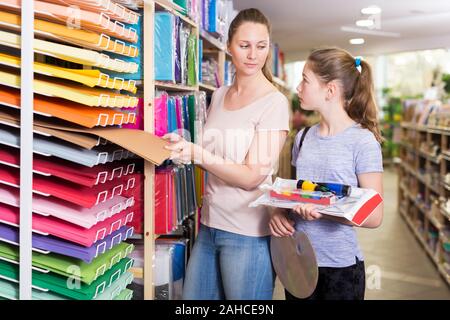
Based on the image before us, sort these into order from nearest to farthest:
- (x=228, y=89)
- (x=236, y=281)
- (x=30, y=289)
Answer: (x=30, y=289) < (x=236, y=281) < (x=228, y=89)

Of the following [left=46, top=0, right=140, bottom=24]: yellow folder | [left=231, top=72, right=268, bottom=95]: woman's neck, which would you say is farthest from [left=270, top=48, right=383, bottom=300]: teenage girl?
[left=46, top=0, right=140, bottom=24]: yellow folder

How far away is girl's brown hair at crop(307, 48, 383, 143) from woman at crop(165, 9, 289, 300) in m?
0.14

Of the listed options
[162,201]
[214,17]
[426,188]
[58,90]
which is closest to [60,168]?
[58,90]

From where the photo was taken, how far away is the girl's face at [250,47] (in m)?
1.40

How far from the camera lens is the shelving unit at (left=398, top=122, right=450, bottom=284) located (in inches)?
139

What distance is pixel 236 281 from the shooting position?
4.54ft

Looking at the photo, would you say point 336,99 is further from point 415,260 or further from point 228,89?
point 415,260

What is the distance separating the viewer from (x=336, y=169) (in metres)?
1.35

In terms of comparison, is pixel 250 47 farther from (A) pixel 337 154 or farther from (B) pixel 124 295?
(B) pixel 124 295

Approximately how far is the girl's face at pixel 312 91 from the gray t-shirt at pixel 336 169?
9 centimetres

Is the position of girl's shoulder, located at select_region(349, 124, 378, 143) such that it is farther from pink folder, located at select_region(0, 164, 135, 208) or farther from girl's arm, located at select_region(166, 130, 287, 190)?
pink folder, located at select_region(0, 164, 135, 208)

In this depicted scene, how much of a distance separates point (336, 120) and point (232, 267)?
18.9 inches

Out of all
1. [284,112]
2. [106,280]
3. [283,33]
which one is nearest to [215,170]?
[284,112]

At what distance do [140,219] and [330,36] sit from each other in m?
1.84
